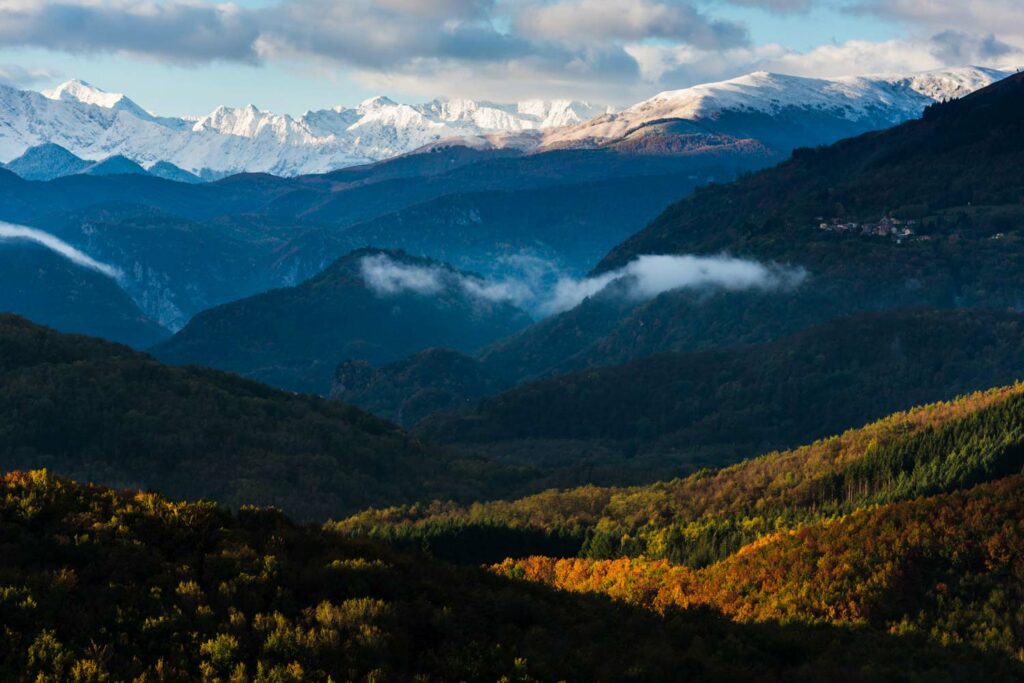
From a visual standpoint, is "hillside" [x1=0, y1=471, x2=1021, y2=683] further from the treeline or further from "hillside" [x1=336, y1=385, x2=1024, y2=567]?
"hillside" [x1=336, y1=385, x2=1024, y2=567]

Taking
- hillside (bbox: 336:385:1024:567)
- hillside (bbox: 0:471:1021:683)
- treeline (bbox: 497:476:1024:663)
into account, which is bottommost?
hillside (bbox: 336:385:1024:567)

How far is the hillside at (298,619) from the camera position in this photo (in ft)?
151

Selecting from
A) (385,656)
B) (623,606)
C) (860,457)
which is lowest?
(860,457)

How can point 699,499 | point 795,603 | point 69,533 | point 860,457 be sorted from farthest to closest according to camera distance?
point 699,499 → point 860,457 → point 795,603 → point 69,533

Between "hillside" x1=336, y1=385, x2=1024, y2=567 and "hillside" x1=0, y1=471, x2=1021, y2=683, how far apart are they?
57882 mm

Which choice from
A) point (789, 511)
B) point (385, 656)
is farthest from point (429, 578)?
point (789, 511)

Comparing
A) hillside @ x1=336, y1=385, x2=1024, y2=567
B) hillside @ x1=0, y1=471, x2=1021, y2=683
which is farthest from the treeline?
hillside @ x1=336, y1=385, x2=1024, y2=567

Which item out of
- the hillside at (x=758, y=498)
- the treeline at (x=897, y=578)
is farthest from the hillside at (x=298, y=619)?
the hillside at (x=758, y=498)

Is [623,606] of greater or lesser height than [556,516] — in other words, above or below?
above

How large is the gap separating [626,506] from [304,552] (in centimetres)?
12147

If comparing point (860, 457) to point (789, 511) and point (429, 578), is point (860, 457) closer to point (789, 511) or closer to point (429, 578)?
point (789, 511)

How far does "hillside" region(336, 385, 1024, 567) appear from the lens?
421ft

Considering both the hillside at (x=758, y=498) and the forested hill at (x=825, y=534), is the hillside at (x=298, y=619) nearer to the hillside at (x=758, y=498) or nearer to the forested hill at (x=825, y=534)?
the forested hill at (x=825, y=534)

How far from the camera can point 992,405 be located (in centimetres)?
14525
